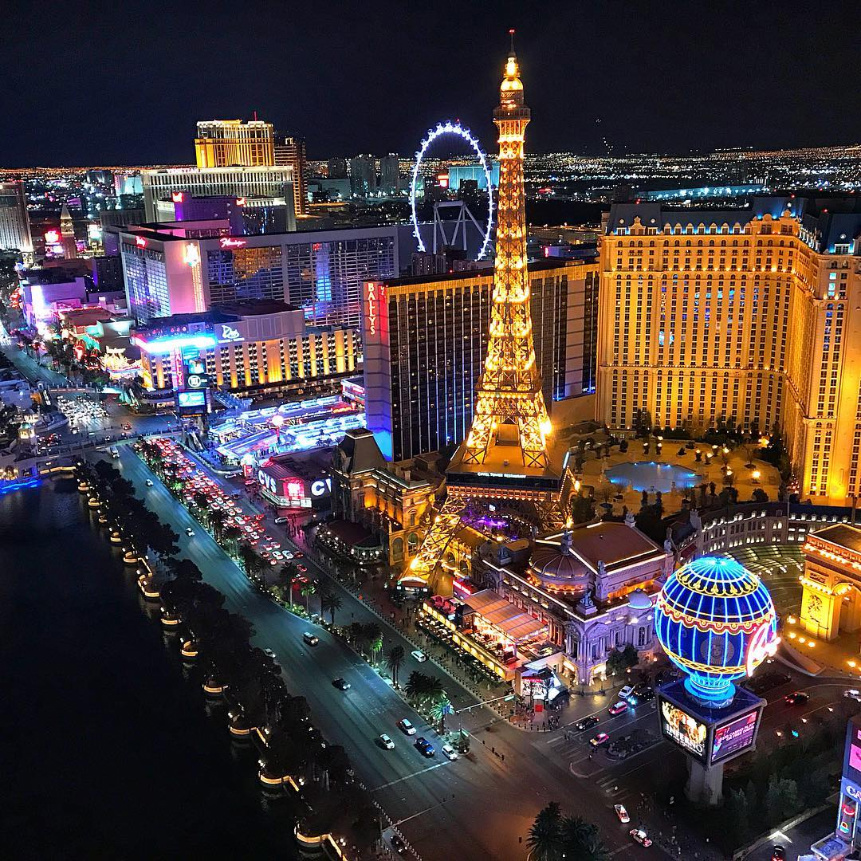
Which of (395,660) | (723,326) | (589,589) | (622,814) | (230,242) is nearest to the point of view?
(622,814)

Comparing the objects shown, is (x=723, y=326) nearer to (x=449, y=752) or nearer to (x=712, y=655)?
(x=712, y=655)

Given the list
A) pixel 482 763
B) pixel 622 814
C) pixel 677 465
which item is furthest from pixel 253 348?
pixel 622 814

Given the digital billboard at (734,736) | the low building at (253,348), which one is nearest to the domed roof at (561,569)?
the digital billboard at (734,736)

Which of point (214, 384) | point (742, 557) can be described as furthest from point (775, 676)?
point (214, 384)

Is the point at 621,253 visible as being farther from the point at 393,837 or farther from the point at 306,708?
the point at 393,837

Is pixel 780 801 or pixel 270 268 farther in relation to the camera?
pixel 270 268

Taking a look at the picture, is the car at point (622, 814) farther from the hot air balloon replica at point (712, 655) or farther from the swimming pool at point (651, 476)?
the swimming pool at point (651, 476)

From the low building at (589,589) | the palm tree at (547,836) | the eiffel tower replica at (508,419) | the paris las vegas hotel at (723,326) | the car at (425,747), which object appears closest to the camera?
the palm tree at (547,836)
